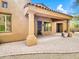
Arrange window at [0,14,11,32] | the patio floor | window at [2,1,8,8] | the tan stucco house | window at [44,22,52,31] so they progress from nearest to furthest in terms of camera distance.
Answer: the patio floor
the tan stucco house
window at [2,1,8,8]
window at [0,14,11,32]
window at [44,22,52,31]

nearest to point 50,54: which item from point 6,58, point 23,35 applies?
point 6,58

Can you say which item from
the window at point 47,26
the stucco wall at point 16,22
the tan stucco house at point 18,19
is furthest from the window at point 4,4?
the window at point 47,26

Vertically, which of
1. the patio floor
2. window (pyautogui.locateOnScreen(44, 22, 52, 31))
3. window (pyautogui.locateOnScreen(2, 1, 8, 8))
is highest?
window (pyautogui.locateOnScreen(2, 1, 8, 8))

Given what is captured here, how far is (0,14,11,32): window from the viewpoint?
10373mm

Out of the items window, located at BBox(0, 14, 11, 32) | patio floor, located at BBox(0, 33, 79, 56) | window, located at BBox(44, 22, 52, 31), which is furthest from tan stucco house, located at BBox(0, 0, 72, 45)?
window, located at BBox(44, 22, 52, 31)

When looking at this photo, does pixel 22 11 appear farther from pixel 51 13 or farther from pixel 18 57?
pixel 18 57

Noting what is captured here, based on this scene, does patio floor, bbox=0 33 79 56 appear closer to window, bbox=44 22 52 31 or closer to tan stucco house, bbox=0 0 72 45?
tan stucco house, bbox=0 0 72 45

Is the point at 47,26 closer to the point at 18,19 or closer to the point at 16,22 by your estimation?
the point at 18,19

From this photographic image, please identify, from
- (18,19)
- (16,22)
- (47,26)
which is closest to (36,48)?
(16,22)

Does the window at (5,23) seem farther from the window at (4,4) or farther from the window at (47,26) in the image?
the window at (47,26)

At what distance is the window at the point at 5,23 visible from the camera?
10373mm

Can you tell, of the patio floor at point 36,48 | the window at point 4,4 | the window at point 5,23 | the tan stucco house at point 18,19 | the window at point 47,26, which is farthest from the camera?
the window at point 47,26

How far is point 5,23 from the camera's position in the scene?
35.0ft

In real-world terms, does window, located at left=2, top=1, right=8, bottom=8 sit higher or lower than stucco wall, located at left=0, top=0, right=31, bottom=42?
Result: higher
